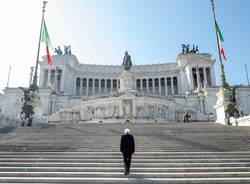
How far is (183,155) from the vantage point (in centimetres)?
899

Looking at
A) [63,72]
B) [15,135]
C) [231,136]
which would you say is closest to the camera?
[231,136]

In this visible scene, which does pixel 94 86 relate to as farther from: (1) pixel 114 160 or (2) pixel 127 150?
(2) pixel 127 150

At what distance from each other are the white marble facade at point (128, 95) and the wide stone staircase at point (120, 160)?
21749 millimetres

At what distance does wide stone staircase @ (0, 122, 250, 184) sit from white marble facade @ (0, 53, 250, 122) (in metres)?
21.7

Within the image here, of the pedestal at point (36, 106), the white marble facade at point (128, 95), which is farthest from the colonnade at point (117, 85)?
the pedestal at point (36, 106)

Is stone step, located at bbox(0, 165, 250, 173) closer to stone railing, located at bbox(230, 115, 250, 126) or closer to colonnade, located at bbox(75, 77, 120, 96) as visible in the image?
stone railing, located at bbox(230, 115, 250, 126)

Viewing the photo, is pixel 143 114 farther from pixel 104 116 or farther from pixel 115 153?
pixel 115 153

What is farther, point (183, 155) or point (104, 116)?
point (104, 116)

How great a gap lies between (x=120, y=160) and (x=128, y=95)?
2672 cm

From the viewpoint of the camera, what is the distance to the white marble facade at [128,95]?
116 ft

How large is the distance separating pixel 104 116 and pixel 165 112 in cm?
997

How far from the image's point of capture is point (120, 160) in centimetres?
846

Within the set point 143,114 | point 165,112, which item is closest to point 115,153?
point 143,114

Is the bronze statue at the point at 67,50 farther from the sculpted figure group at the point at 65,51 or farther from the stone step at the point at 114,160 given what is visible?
the stone step at the point at 114,160
